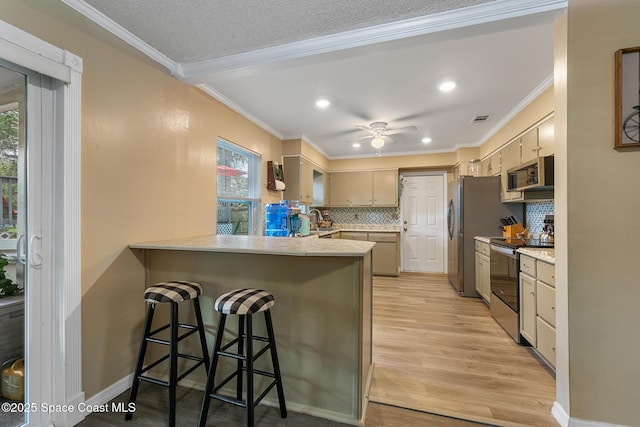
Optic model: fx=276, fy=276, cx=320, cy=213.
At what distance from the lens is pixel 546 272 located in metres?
2.17

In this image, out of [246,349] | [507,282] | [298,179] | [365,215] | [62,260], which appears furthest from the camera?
[365,215]

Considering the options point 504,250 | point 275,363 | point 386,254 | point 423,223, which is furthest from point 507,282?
point 423,223

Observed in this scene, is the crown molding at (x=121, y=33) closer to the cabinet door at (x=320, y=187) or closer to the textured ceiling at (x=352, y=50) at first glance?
the textured ceiling at (x=352, y=50)

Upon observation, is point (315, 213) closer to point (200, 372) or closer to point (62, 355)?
point (200, 372)

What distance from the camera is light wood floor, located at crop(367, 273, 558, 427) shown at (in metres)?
1.77

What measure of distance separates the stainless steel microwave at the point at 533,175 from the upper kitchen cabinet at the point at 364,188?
7.98ft

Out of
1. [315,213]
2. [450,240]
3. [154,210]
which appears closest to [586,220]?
[154,210]

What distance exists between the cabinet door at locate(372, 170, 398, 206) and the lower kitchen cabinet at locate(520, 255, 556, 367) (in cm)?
317

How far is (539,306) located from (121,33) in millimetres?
3737

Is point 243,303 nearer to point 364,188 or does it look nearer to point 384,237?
point 384,237

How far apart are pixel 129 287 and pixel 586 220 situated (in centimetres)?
291

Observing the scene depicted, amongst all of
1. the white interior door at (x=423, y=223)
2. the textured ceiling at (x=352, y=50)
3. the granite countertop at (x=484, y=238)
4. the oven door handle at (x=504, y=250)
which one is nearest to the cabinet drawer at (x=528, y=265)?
the oven door handle at (x=504, y=250)

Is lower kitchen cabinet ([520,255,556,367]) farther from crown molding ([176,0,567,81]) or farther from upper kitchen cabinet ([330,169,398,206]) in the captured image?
upper kitchen cabinet ([330,169,398,206])

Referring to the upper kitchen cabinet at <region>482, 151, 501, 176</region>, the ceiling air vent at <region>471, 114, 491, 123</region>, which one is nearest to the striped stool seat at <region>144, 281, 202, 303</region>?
the ceiling air vent at <region>471, 114, 491, 123</region>
